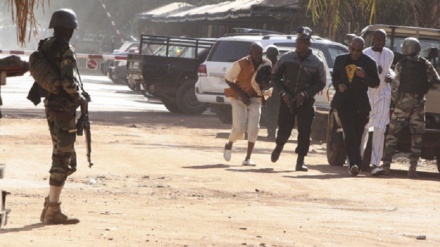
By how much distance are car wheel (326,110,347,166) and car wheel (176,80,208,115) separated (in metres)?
12.3

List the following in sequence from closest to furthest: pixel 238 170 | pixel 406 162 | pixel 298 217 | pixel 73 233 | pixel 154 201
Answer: pixel 73 233 → pixel 298 217 → pixel 154 201 → pixel 238 170 → pixel 406 162

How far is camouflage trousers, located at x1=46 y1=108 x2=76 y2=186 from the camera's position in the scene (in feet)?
35.5

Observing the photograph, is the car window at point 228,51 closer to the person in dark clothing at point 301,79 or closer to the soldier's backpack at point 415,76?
the person in dark clothing at point 301,79

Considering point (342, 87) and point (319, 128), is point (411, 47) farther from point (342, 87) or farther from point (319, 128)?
point (319, 128)

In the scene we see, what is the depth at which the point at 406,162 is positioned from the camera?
2091cm

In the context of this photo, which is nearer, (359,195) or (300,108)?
(359,195)

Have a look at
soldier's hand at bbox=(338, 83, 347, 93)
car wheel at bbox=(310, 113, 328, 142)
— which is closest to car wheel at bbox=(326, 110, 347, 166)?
soldier's hand at bbox=(338, 83, 347, 93)

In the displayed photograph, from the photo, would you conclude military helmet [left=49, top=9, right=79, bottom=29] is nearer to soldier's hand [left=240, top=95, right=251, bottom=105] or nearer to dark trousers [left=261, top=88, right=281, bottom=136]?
soldier's hand [left=240, top=95, right=251, bottom=105]

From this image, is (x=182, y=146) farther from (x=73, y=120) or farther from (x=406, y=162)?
(x=73, y=120)

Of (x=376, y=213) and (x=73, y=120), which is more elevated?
(x=73, y=120)

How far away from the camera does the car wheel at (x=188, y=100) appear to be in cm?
3058

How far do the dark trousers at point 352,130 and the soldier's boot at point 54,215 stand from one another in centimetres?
663

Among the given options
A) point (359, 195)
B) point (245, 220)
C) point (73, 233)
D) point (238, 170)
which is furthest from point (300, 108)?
point (73, 233)

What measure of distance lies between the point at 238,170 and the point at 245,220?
18.2 feet
